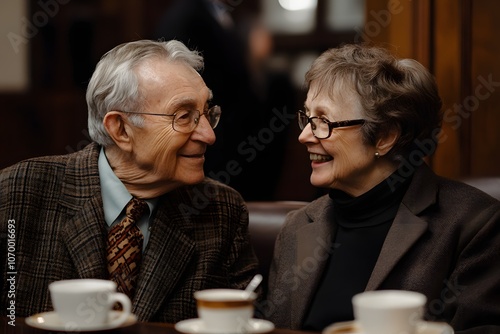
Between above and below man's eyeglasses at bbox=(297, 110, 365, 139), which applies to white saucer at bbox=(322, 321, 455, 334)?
below

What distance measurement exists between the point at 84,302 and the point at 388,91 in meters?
1.25

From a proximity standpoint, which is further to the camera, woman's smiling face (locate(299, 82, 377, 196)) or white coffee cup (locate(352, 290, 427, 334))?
woman's smiling face (locate(299, 82, 377, 196))

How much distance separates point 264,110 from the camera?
14.1 ft

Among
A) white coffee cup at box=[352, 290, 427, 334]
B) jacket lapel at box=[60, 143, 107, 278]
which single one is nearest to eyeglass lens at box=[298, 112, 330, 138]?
jacket lapel at box=[60, 143, 107, 278]

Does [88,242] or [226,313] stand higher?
[226,313]

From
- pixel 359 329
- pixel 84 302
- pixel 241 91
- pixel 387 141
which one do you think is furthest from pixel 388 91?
pixel 241 91

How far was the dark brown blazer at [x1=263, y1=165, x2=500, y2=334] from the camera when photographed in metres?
2.13

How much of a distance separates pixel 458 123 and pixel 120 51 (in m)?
1.60

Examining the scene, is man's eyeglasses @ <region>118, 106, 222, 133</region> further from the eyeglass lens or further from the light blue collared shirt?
the eyeglass lens

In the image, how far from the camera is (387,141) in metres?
2.50

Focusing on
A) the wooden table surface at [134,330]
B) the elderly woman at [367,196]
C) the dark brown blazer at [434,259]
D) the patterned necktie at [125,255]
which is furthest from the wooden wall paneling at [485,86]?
the wooden table surface at [134,330]

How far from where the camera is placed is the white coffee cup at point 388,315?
1362mm

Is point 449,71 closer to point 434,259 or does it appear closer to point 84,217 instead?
point 434,259

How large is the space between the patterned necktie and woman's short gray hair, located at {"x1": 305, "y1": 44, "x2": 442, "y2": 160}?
28.3 inches
